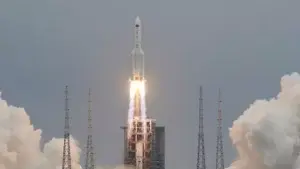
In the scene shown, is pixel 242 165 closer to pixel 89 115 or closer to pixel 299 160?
pixel 299 160

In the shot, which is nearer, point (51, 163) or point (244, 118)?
point (244, 118)

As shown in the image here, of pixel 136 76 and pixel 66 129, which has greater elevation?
pixel 136 76

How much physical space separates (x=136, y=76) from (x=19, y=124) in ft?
25.8

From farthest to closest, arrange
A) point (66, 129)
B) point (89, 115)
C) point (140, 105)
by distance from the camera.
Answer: point (140, 105) → point (89, 115) → point (66, 129)

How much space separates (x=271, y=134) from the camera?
65188 millimetres

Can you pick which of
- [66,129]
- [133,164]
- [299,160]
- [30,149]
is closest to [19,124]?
[30,149]

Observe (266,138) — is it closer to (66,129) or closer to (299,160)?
(299,160)

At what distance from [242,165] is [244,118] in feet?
9.01

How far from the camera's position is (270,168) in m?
64.8

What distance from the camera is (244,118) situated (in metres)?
66.7

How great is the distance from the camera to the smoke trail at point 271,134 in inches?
2555

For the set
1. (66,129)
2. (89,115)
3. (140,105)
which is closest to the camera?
(66,129)

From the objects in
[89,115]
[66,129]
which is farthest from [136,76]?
[66,129]

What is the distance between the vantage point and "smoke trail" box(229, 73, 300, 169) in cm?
6489
